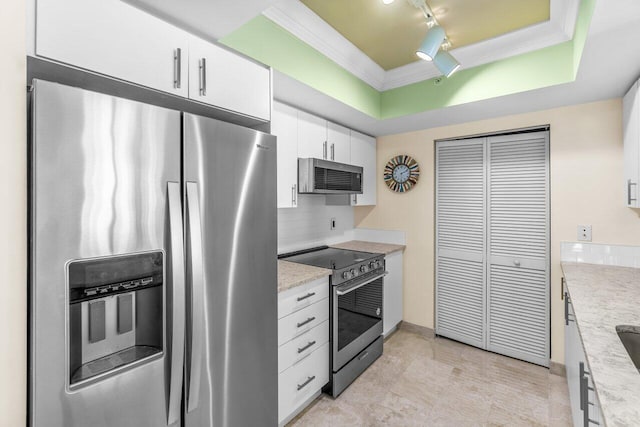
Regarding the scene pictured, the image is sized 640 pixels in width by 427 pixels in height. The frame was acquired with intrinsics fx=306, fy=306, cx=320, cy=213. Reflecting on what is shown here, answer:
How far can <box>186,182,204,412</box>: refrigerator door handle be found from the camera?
1.17m

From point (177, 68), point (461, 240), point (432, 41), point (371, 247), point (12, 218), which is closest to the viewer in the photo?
point (12, 218)

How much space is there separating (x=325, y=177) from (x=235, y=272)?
54.6 inches

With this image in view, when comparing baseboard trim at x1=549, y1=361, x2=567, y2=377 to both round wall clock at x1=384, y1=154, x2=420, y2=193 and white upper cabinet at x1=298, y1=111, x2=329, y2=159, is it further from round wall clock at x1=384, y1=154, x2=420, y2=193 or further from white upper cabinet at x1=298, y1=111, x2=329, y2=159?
white upper cabinet at x1=298, y1=111, x2=329, y2=159

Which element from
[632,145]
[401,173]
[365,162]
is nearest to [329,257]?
[365,162]

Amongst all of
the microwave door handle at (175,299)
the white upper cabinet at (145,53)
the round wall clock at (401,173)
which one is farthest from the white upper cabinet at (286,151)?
the round wall clock at (401,173)

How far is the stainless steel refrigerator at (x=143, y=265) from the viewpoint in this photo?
2.93 ft

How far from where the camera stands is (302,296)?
1971 mm

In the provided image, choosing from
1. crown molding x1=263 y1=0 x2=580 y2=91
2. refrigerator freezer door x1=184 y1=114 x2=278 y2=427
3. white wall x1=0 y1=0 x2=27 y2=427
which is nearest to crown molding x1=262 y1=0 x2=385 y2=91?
crown molding x1=263 y1=0 x2=580 y2=91

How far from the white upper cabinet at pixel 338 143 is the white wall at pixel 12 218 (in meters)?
2.10

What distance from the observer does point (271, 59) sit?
5.88ft

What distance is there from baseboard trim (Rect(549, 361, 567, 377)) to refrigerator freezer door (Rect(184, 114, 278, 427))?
240cm

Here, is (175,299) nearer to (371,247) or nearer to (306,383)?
(306,383)

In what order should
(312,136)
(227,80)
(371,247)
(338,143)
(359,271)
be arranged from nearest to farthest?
(227,80) → (359,271) → (312,136) → (338,143) → (371,247)

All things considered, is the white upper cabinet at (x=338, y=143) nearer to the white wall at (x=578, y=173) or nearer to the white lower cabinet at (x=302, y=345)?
the white wall at (x=578, y=173)
